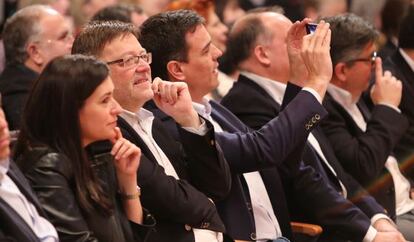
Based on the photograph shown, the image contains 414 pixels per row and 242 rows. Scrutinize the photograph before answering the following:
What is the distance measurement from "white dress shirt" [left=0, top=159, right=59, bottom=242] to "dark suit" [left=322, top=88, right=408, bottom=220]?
6.17 feet

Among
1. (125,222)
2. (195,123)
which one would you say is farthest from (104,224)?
(195,123)

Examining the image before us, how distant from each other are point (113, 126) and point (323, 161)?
4.66 ft

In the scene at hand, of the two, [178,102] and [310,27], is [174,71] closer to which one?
[178,102]

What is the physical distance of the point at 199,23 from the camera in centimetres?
349

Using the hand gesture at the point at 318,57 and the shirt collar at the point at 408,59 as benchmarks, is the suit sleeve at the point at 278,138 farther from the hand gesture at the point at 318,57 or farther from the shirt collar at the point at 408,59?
the shirt collar at the point at 408,59

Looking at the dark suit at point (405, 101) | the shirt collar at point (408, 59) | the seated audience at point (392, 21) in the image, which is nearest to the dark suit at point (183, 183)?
the dark suit at point (405, 101)

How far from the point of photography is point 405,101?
463 cm

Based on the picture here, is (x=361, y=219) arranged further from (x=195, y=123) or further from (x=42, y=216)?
(x=42, y=216)

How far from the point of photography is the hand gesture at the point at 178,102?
3105mm

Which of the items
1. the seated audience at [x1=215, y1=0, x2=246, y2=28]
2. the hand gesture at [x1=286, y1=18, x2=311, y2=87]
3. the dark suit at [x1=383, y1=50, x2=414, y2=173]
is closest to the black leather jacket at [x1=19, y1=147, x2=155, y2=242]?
the hand gesture at [x1=286, y1=18, x2=311, y2=87]

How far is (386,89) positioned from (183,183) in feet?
5.03

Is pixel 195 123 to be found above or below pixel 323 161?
above

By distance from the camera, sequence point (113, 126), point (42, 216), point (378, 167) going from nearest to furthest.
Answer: point (42, 216) < point (113, 126) < point (378, 167)

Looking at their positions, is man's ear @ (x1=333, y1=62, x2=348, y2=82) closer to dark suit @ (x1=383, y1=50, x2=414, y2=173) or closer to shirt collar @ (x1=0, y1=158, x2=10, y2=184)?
dark suit @ (x1=383, y1=50, x2=414, y2=173)
